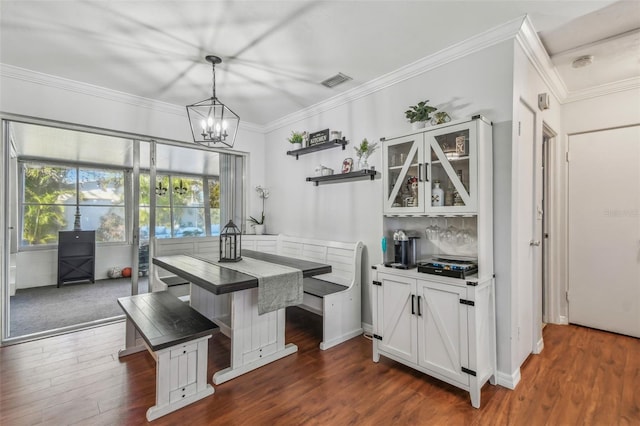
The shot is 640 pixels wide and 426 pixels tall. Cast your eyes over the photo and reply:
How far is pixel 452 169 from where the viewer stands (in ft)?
7.48

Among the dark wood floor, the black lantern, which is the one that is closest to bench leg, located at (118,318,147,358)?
the dark wood floor

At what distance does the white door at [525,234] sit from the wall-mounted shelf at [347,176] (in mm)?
1299

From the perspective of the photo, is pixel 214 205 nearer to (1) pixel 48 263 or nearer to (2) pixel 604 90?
(1) pixel 48 263

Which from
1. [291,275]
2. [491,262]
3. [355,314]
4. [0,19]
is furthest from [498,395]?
[0,19]

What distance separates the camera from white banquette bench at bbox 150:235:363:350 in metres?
2.92

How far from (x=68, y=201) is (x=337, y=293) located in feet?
11.7

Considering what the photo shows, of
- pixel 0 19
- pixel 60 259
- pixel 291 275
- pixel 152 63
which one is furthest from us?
pixel 60 259

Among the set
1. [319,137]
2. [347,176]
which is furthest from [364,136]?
[319,137]

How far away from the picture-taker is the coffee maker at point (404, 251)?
8.19ft

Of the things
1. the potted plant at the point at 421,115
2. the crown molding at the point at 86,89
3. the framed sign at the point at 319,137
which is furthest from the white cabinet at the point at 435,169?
the crown molding at the point at 86,89

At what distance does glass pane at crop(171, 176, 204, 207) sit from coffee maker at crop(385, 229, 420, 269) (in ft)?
9.73

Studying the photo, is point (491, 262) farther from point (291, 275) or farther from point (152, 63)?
point (152, 63)

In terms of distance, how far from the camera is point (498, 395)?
211 centimetres

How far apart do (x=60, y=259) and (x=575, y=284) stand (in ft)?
21.2
